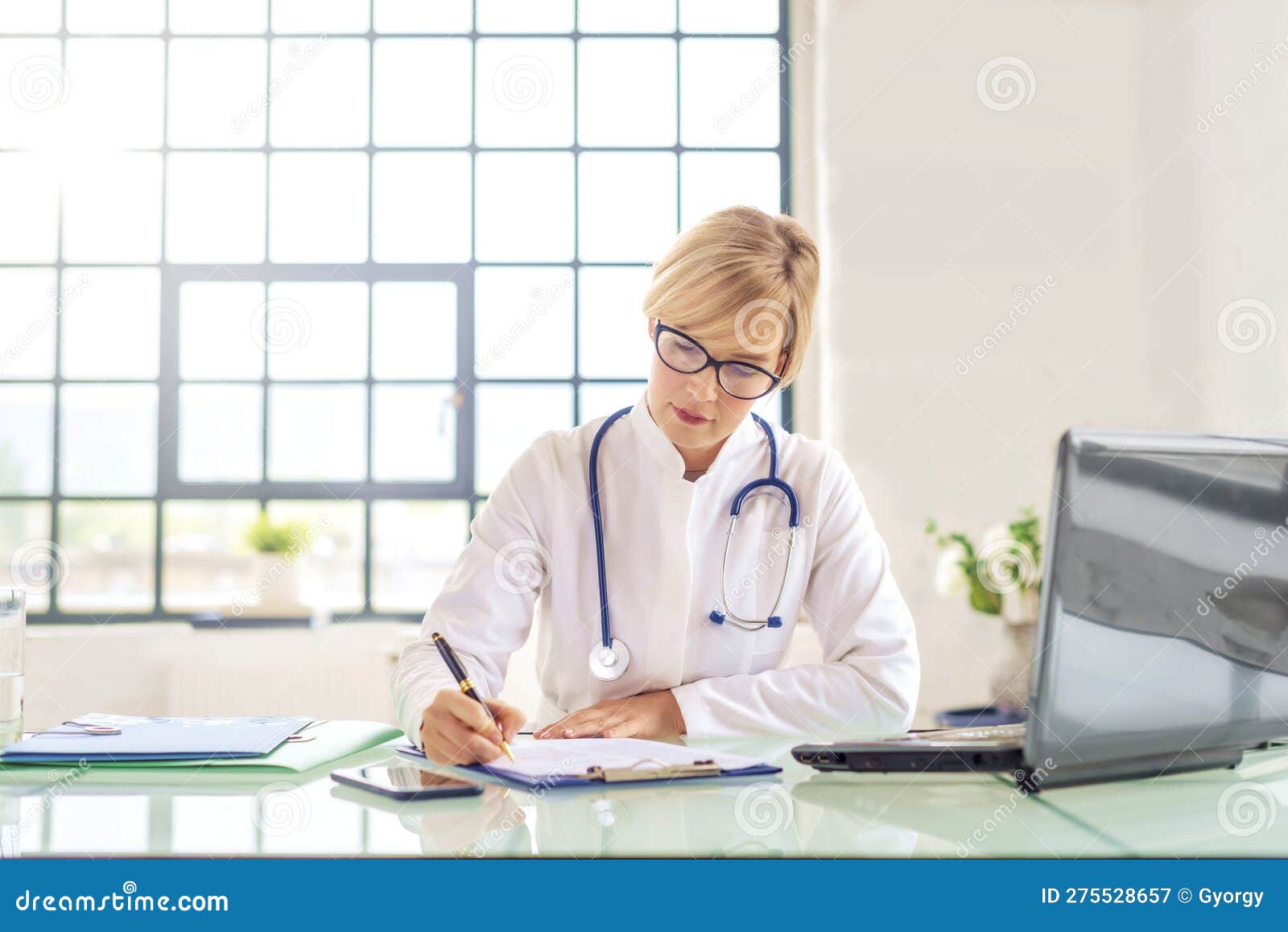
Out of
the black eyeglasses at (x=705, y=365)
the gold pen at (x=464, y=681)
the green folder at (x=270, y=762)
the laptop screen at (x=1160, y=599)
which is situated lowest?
the green folder at (x=270, y=762)

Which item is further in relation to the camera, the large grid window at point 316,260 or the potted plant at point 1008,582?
the large grid window at point 316,260

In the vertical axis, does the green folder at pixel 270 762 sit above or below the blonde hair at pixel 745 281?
below

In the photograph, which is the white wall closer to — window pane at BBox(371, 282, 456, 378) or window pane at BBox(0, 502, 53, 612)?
window pane at BBox(371, 282, 456, 378)

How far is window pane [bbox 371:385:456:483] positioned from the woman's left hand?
250cm

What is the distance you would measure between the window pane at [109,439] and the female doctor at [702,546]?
8.60 feet

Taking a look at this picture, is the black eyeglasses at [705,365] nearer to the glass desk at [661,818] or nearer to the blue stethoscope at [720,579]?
the blue stethoscope at [720,579]

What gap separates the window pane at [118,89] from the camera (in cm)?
384

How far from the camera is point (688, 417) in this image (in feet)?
5.51

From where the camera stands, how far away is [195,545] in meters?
3.83

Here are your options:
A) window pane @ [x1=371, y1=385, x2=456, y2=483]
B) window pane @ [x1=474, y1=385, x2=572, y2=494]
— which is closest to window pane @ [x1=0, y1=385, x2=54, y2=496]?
window pane @ [x1=371, y1=385, x2=456, y2=483]

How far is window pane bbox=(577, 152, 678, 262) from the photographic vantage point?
12.8 ft

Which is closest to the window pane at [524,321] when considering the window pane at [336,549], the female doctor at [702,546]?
the window pane at [336,549]

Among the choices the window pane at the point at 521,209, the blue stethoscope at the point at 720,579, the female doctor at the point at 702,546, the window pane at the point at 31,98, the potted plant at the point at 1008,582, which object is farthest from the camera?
the window pane at the point at 521,209

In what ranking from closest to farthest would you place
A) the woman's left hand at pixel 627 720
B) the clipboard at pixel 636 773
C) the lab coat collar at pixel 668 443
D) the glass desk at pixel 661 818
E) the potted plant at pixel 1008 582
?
the glass desk at pixel 661 818, the clipboard at pixel 636 773, the woman's left hand at pixel 627 720, the lab coat collar at pixel 668 443, the potted plant at pixel 1008 582
